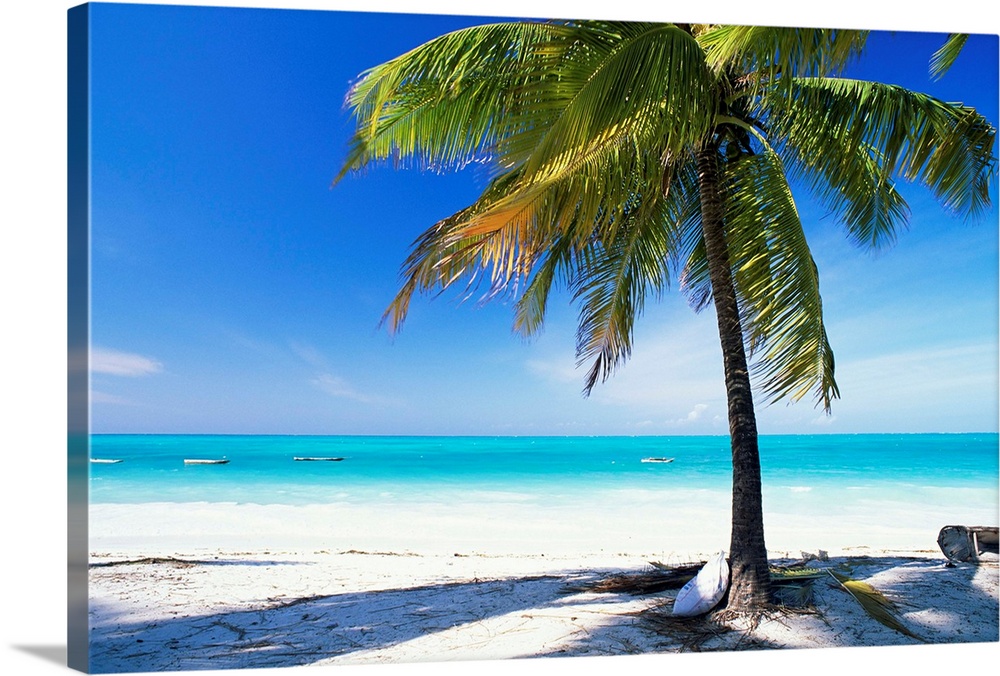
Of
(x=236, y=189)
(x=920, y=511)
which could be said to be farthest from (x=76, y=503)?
(x=920, y=511)

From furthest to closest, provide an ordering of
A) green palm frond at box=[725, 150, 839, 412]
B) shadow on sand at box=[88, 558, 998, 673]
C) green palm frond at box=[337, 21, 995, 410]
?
1. green palm frond at box=[725, 150, 839, 412]
2. shadow on sand at box=[88, 558, 998, 673]
3. green palm frond at box=[337, 21, 995, 410]

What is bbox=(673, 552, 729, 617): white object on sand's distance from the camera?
4.17m

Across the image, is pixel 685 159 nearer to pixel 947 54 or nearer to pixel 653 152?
pixel 653 152

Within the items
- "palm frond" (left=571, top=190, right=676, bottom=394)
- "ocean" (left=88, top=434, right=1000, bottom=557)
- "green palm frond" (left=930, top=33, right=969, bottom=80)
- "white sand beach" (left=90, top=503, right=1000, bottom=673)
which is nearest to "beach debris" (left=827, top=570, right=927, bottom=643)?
"white sand beach" (left=90, top=503, right=1000, bottom=673)

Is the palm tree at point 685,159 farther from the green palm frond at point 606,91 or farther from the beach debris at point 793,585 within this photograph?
the beach debris at point 793,585

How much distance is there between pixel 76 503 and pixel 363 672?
1383 mm

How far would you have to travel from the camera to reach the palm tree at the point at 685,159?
328 centimetres

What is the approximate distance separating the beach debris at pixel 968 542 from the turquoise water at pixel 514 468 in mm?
495

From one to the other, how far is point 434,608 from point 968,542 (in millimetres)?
3157

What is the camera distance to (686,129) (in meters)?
3.69

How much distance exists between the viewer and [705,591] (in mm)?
4195

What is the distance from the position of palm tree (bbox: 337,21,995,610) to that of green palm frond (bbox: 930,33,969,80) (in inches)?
19.2

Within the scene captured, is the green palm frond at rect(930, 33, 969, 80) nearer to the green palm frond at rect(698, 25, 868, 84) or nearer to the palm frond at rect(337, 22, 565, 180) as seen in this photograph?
the green palm frond at rect(698, 25, 868, 84)

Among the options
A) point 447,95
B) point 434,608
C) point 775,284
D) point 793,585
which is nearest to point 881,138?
point 775,284
